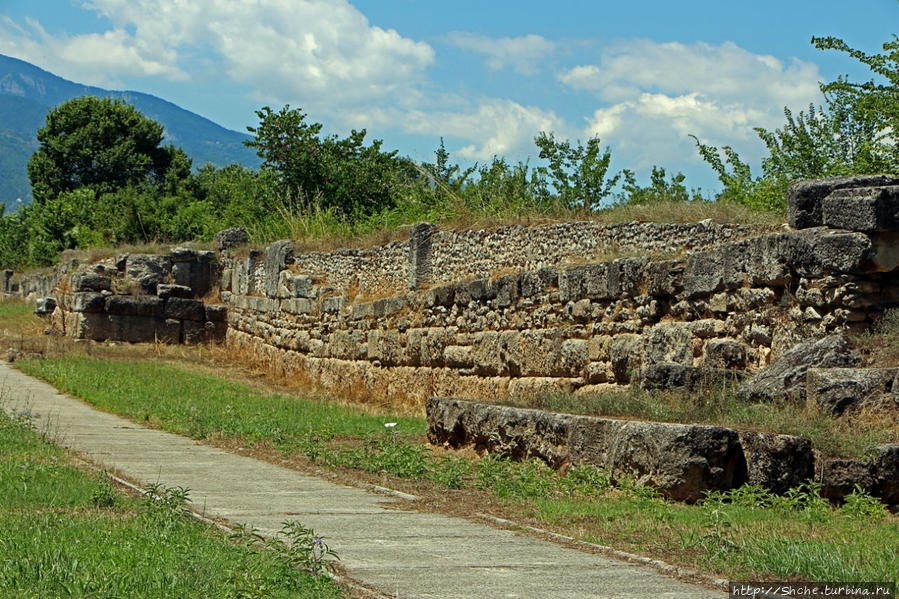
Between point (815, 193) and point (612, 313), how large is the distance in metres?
2.96

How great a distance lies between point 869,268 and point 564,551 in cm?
438

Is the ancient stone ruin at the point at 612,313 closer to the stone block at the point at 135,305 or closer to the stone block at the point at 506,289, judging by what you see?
the stone block at the point at 506,289

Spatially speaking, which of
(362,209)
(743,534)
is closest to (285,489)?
(743,534)

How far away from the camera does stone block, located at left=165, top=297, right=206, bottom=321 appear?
24234 millimetres

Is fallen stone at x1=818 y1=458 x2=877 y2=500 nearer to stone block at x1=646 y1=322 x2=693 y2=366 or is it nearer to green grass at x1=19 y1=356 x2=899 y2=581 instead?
green grass at x1=19 y1=356 x2=899 y2=581

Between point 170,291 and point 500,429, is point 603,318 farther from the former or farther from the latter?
point 170,291

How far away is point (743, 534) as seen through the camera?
5852 mm

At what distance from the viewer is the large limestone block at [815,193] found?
30.0 ft

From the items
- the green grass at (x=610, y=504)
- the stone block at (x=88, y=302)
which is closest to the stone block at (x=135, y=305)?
the stone block at (x=88, y=302)

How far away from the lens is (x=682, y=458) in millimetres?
7203

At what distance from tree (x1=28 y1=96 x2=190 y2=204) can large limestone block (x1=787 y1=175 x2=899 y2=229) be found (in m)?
47.3

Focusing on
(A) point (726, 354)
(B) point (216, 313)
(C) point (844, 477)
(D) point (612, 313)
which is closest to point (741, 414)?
(C) point (844, 477)

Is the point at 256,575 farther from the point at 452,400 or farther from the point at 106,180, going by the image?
the point at 106,180

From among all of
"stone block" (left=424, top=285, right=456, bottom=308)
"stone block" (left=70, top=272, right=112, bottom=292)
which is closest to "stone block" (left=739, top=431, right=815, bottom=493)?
"stone block" (left=424, top=285, right=456, bottom=308)
